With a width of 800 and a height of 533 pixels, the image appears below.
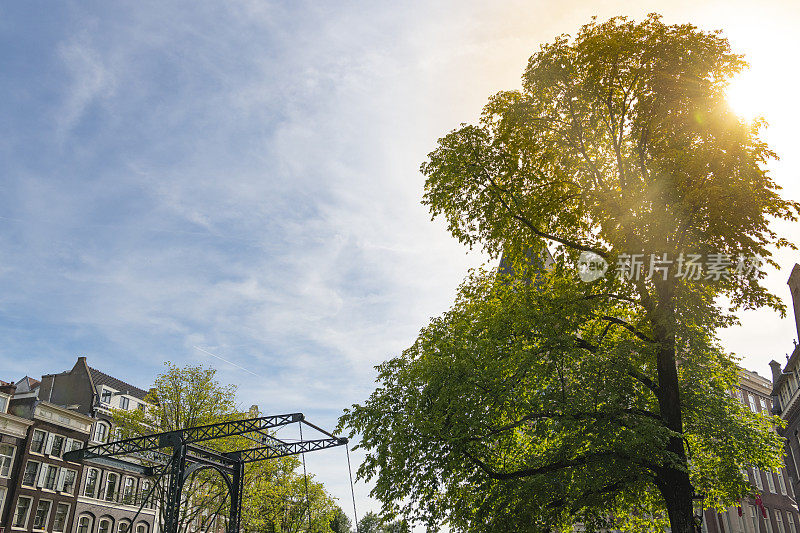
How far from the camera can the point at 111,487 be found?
50.0 metres

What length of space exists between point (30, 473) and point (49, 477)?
1.86m

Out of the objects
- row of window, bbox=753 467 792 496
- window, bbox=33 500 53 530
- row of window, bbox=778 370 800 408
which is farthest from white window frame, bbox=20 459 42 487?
row of window, bbox=753 467 792 496

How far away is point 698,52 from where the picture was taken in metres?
17.4

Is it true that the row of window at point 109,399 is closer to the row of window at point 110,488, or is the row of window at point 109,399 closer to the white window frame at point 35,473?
the row of window at point 110,488

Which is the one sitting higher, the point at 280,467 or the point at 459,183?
the point at 459,183

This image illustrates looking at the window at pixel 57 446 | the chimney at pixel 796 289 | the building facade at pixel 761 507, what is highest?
the chimney at pixel 796 289

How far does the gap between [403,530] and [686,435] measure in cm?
897

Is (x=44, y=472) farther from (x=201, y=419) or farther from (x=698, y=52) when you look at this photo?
(x=698, y=52)

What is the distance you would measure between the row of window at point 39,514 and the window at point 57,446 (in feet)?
11.4

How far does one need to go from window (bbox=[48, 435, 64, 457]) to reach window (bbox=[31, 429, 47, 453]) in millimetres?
891

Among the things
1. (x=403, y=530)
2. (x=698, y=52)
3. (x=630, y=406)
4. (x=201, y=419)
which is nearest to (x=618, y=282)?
(x=630, y=406)

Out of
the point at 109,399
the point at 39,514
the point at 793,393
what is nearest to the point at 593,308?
the point at 793,393

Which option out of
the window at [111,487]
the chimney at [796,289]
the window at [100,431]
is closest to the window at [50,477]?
the window at [111,487]

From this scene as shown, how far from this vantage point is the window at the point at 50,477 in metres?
43.6
